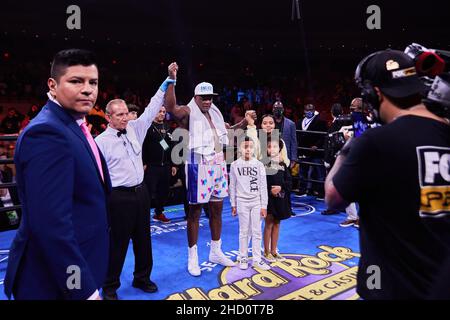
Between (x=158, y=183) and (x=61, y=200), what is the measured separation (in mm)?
3729

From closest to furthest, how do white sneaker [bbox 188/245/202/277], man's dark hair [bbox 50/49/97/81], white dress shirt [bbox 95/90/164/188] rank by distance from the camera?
man's dark hair [bbox 50/49/97/81]
white dress shirt [bbox 95/90/164/188]
white sneaker [bbox 188/245/202/277]

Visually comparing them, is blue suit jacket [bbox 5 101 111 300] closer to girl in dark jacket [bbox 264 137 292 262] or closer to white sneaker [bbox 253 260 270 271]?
white sneaker [bbox 253 260 270 271]

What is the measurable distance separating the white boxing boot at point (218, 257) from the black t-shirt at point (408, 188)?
2.41 metres

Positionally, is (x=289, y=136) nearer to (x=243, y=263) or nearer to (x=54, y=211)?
(x=243, y=263)

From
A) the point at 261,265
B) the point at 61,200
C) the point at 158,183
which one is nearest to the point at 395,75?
the point at 61,200

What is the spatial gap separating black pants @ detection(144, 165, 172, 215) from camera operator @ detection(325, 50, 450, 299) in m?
3.81

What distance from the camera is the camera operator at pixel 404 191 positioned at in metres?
1.14

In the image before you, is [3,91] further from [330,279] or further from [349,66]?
[349,66]

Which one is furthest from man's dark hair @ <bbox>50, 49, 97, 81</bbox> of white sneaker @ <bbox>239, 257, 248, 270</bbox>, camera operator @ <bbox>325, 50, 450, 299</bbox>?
white sneaker @ <bbox>239, 257, 248, 270</bbox>

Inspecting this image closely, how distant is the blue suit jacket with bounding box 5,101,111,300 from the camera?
1.17 m

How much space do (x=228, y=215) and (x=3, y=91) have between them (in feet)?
27.7

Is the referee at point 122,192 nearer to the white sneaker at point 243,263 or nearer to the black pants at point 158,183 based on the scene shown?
the white sneaker at point 243,263

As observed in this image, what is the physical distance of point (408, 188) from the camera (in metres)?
1.15

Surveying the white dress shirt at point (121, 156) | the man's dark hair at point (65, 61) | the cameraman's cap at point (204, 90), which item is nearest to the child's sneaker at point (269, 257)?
the white dress shirt at point (121, 156)
